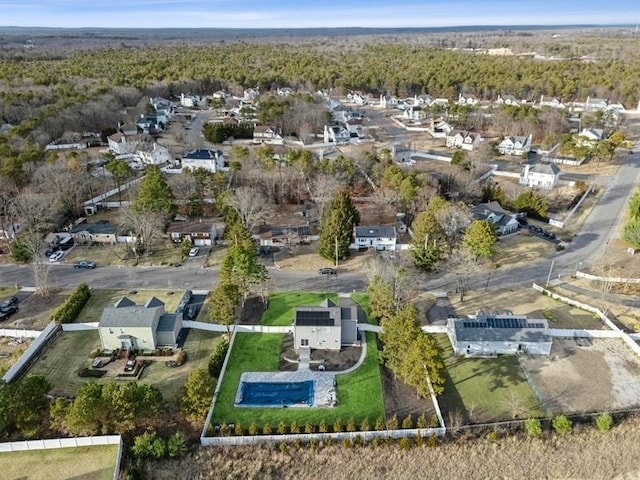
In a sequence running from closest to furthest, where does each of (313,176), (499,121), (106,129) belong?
(313,176) → (106,129) → (499,121)

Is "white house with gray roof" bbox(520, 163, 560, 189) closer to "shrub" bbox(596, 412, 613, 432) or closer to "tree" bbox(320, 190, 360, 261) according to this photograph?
"tree" bbox(320, 190, 360, 261)

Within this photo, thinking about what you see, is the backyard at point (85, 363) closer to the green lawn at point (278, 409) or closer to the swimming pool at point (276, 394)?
the green lawn at point (278, 409)

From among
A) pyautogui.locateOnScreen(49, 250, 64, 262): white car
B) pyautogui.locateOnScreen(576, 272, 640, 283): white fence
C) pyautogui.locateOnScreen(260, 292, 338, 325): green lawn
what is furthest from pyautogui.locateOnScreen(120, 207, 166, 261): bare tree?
pyautogui.locateOnScreen(576, 272, 640, 283): white fence


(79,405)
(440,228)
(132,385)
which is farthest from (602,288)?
(79,405)

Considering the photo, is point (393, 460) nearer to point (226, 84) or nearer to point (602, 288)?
point (602, 288)

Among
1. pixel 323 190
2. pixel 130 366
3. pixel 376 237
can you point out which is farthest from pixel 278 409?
pixel 323 190

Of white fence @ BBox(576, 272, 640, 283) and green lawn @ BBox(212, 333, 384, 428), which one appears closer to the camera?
green lawn @ BBox(212, 333, 384, 428)

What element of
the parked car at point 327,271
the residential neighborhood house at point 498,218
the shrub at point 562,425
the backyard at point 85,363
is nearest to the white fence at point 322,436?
the backyard at point 85,363

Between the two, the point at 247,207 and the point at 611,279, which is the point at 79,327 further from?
the point at 611,279
